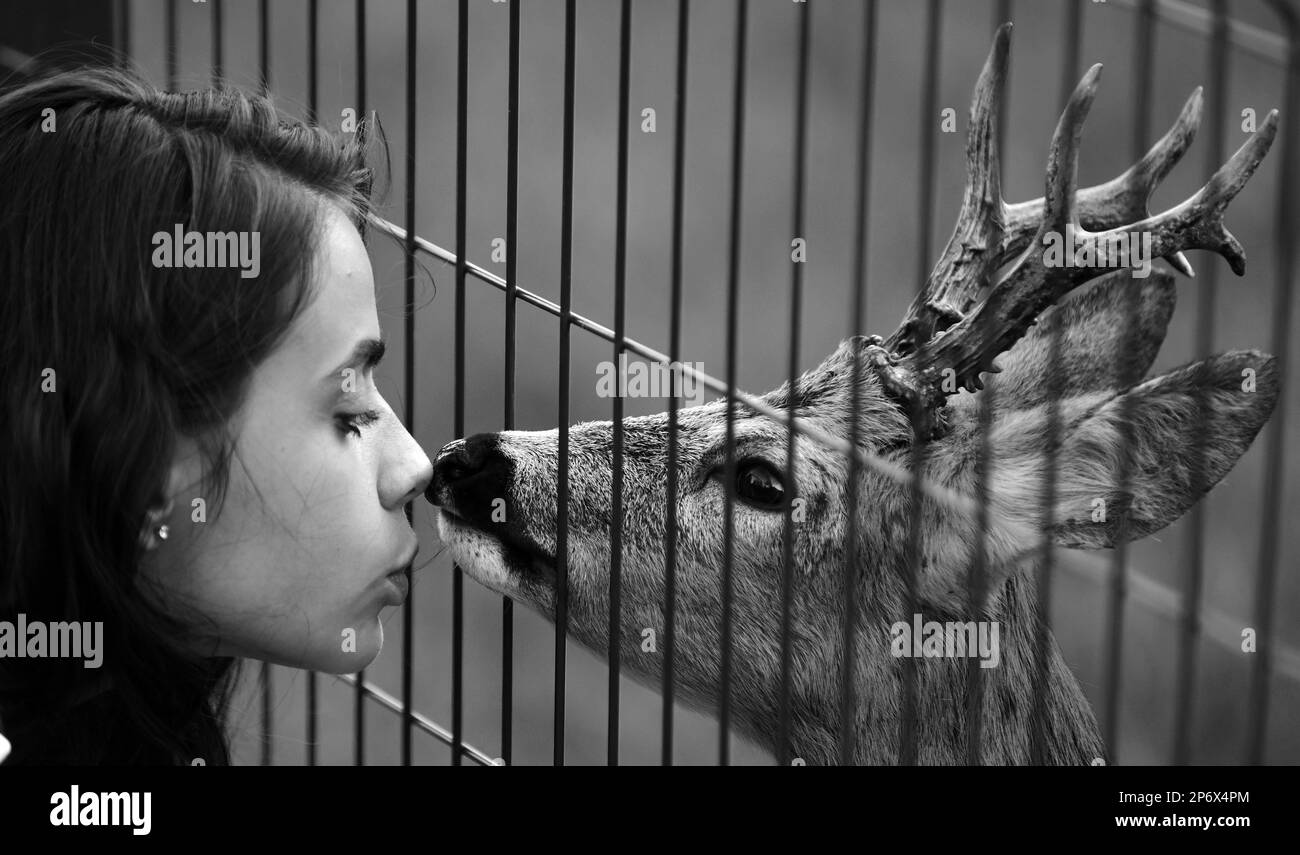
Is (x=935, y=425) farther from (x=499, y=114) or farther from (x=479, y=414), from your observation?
(x=499, y=114)

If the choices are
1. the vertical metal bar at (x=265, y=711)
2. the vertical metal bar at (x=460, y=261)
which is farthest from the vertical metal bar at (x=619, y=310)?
the vertical metal bar at (x=265, y=711)

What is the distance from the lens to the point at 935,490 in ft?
5.72

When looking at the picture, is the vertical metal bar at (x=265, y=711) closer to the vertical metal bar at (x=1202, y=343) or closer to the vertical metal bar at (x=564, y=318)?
the vertical metal bar at (x=564, y=318)

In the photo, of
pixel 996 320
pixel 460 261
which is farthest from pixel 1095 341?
pixel 460 261

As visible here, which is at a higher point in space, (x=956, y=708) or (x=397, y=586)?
(x=397, y=586)

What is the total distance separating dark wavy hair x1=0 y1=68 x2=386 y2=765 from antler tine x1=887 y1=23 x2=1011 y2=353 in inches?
32.1

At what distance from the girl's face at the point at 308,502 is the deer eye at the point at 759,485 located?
2.02 feet

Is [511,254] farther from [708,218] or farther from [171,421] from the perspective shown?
[708,218]

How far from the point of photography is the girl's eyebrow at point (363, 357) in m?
1.42

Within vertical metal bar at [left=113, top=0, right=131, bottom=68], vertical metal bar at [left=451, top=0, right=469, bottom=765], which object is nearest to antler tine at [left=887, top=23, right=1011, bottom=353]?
vertical metal bar at [left=451, top=0, right=469, bottom=765]

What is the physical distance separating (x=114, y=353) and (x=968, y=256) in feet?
3.58

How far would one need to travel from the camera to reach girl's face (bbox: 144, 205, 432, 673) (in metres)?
1.38
